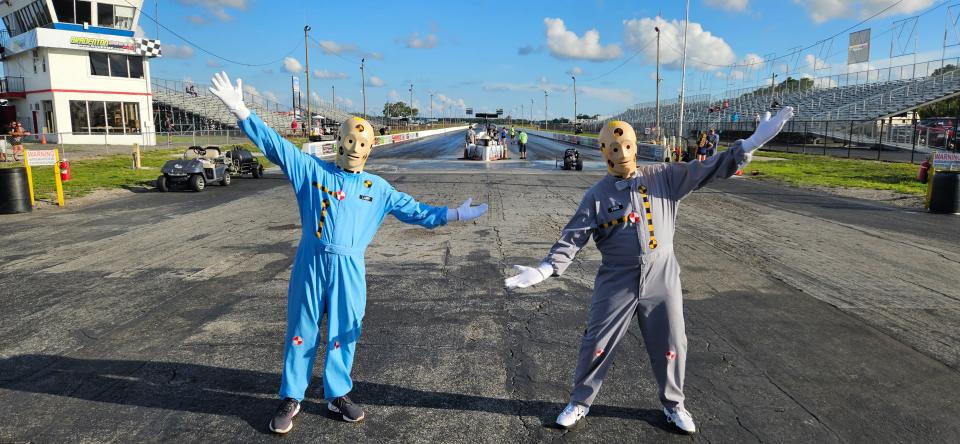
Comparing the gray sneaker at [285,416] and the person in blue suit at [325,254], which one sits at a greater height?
the person in blue suit at [325,254]

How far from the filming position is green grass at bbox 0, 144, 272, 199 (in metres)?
16.4

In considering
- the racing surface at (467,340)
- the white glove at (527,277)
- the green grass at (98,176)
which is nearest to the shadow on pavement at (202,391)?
the racing surface at (467,340)

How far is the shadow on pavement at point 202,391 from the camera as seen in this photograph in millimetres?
3961

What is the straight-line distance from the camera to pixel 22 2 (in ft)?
131

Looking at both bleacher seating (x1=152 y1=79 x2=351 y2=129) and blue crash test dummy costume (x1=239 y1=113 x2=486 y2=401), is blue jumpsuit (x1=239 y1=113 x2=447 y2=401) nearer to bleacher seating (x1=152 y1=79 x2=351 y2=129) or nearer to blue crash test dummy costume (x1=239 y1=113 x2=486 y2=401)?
blue crash test dummy costume (x1=239 y1=113 x2=486 y2=401)

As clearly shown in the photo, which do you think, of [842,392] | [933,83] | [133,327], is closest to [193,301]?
[133,327]

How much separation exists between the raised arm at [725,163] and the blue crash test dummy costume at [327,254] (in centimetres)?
198

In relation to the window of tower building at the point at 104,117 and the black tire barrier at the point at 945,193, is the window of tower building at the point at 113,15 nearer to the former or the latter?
the window of tower building at the point at 104,117

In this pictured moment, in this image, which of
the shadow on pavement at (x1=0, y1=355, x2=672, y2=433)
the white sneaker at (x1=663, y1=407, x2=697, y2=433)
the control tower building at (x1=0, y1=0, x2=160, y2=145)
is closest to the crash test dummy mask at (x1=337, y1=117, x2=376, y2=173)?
the shadow on pavement at (x1=0, y1=355, x2=672, y2=433)

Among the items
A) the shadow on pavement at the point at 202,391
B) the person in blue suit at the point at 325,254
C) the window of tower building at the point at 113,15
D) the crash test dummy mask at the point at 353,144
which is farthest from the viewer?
the window of tower building at the point at 113,15

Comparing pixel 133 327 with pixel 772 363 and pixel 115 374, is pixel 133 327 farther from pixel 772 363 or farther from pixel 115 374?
pixel 772 363

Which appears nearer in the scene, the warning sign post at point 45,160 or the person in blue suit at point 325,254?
the person in blue suit at point 325,254

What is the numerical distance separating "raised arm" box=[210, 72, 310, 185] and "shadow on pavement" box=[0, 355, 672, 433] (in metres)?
1.66

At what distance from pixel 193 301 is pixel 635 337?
4.77 metres
